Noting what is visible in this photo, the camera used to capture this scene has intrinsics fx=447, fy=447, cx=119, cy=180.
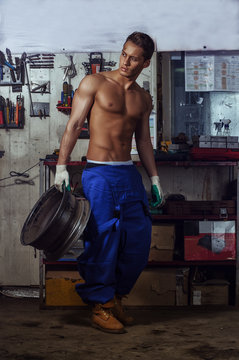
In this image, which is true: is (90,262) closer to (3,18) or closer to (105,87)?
(105,87)

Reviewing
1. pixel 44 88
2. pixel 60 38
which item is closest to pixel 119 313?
pixel 44 88

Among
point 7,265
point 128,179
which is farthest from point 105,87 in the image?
point 7,265

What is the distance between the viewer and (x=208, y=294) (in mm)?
3553

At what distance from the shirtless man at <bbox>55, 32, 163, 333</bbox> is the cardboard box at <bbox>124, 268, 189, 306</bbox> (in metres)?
0.68

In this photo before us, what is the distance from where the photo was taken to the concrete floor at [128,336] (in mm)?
2310

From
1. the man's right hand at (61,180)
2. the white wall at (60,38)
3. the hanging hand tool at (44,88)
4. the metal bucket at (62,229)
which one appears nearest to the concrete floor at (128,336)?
the metal bucket at (62,229)

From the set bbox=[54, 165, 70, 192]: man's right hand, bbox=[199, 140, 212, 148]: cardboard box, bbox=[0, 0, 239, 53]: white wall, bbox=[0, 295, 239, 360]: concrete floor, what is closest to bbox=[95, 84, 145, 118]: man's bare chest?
bbox=[54, 165, 70, 192]: man's right hand

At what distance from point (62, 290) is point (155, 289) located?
2.38 feet

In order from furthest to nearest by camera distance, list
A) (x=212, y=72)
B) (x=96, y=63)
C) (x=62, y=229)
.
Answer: (x=212, y=72), (x=96, y=63), (x=62, y=229)

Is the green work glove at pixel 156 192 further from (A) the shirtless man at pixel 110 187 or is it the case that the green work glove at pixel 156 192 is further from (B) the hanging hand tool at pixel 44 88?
(B) the hanging hand tool at pixel 44 88

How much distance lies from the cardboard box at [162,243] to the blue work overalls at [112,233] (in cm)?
71

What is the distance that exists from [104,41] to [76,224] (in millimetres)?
2005

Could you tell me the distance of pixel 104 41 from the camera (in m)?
3.94

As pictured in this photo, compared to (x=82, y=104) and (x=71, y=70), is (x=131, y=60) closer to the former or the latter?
(x=82, y=104)
